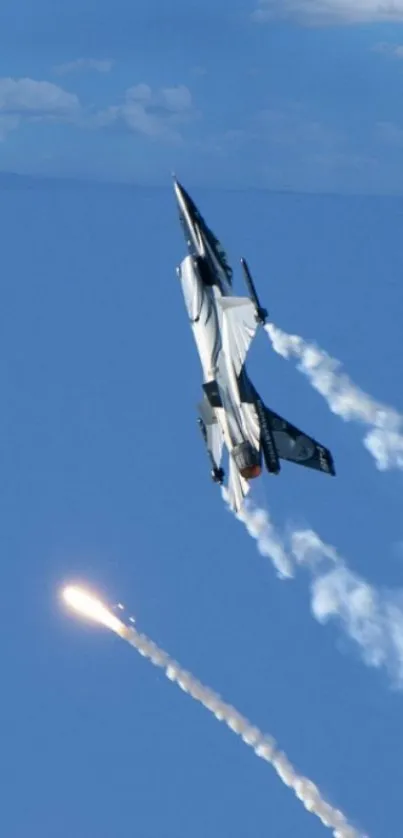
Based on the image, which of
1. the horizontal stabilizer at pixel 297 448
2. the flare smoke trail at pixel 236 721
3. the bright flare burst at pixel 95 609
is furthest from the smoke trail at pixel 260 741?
the horizontal stabilizer at pixel 297 448

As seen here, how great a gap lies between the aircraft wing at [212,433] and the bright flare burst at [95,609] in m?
9.76

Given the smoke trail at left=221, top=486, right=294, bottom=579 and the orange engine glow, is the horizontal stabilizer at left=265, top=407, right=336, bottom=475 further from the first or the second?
the smoke trail at left=221, top=486, right=294, bottom=579

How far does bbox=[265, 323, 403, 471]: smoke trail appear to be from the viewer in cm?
6538

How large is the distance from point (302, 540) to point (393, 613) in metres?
5.58

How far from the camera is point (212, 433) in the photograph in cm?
6625

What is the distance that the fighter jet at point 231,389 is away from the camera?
61594mm

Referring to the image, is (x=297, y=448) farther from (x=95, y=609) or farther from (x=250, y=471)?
(x=95, y=609)

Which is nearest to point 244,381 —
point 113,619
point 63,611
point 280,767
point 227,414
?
point 227,414

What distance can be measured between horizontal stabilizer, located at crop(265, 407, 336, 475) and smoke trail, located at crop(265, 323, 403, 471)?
2920 mm

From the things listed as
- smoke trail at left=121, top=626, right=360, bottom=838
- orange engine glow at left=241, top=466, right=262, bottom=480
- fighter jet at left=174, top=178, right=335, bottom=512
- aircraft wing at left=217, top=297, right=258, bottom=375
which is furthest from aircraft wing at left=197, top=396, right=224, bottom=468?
smoke trail at left=121, top=626, right=360, bottom=838

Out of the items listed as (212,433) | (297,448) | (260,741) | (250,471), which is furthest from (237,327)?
(260,741)

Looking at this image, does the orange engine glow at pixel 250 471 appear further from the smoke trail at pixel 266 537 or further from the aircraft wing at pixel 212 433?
the smoke trail at pixel 266 537

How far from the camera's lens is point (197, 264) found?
64.1 metres

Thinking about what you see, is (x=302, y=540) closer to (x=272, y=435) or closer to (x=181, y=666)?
(x=181, y=666)
